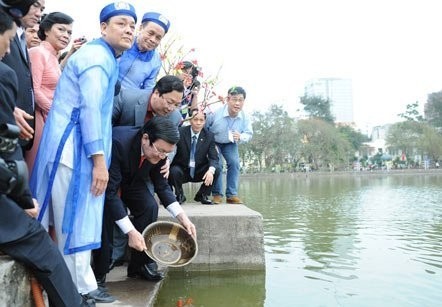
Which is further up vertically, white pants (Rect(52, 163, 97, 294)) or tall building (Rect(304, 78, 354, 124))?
tall building (Rect(304, 78, 354, 124))

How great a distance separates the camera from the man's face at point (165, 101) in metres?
3.22

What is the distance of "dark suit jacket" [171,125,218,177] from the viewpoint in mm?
5230

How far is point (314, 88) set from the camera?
370ft

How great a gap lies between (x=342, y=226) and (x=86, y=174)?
585 cm

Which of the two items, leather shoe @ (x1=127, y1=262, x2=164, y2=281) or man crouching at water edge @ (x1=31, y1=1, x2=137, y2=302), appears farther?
leather shoe @ (x1=127, y1=262, x2=164, y2=281)

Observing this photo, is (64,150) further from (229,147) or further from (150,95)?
(229,147)

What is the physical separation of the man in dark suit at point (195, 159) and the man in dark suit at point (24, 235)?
3113 mm

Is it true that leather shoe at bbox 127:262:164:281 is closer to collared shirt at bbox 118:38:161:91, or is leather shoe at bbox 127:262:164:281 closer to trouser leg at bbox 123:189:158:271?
trouser leg at bbox 123:189:158:271

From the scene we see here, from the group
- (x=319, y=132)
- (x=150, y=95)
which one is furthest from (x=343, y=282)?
(x=319, y=132)

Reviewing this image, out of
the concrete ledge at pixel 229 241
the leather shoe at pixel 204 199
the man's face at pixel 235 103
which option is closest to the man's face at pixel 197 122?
the man's face at pixel 235 103

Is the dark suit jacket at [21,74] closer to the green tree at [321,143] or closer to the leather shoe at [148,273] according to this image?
the leather shoe at [148,273]

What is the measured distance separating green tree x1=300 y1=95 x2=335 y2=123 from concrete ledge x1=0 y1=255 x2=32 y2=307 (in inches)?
2401

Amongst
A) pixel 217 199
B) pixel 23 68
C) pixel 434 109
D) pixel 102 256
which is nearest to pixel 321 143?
pixel 434 109

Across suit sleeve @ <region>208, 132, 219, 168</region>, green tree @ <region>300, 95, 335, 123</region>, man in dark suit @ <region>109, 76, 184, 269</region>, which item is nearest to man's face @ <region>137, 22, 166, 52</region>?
man in dark suit @ <region>109, 76, 184, 269</region>
